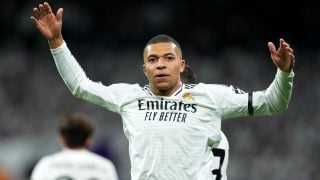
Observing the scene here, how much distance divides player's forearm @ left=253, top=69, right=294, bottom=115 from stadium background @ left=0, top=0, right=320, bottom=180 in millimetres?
8223

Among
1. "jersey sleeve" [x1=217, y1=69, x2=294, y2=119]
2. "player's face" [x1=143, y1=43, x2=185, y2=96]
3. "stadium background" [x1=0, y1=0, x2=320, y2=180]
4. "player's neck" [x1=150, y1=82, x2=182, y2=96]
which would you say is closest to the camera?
"jersey sleeve" [x1=217, y1=69, x2=294, y2=119]

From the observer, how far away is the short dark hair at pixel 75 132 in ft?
21.5

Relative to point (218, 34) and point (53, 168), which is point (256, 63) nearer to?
point (218, 34)

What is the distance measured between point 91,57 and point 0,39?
197 cm

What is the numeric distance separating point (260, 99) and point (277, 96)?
15 cm

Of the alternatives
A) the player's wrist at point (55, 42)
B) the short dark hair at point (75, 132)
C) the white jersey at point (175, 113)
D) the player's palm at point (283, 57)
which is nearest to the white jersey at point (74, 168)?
the short dark hair at point (75, 132)

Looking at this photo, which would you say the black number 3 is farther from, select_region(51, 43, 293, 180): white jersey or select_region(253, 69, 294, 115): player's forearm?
select_region(253, 69, 294, 115): player's forearm

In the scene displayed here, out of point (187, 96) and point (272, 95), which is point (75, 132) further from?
point (272, 95)

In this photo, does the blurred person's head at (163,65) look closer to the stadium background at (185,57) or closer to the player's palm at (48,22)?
the player's palm at (48,22)

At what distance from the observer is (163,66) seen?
6.88 meters

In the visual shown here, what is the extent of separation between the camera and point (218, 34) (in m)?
19.9

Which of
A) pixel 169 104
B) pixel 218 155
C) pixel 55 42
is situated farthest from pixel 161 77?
pixel 218 155

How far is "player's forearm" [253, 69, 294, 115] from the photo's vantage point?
6.65 metres

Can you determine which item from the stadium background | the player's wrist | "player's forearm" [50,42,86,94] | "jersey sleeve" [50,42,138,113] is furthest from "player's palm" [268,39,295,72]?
the stadium background
